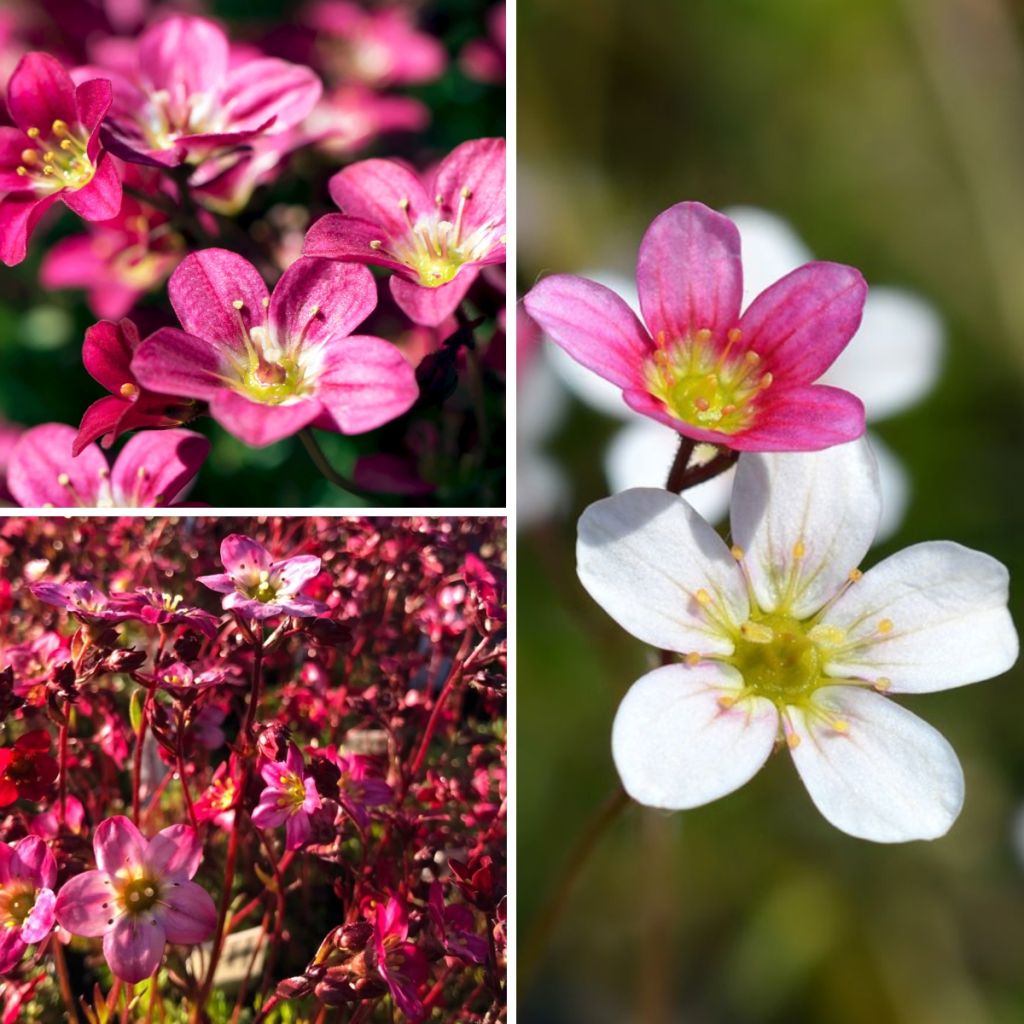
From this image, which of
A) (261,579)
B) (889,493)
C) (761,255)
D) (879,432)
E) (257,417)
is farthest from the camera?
(879,432)

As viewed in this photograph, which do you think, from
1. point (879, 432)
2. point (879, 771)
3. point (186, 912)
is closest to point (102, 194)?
point (186, 912)

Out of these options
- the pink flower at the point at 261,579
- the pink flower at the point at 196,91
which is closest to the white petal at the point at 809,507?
the pink flower at the point at 261,579

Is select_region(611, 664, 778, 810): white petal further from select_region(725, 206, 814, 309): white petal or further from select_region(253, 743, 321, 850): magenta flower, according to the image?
select_region(725, 206, 814, 309): white petal

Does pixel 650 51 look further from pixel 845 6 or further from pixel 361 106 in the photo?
pixel 361 106

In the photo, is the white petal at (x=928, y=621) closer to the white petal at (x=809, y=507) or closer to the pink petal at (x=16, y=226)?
the white petal at (x=809, y=507)

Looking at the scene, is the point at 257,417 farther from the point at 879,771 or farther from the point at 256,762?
the point at 879,771

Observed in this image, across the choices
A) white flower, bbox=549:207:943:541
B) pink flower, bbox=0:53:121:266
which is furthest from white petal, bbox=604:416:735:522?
pink flower, bbox=0:53:121:266
